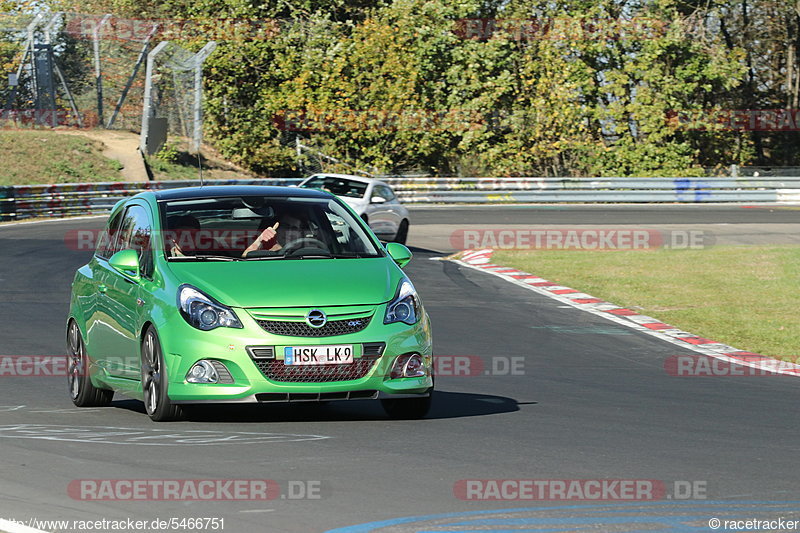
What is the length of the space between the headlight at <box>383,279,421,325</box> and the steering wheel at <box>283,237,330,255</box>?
840 mm

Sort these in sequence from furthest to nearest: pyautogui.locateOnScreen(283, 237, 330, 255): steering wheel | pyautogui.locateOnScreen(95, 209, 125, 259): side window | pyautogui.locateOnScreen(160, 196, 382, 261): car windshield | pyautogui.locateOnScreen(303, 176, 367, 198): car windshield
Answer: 1. pyautogui.locateOnScreen(303, 176, 367, 198): car windshield
2. pyautogui.locateOnScreen(95, 209, 125, 259): side window
3. pyautogui.locateOnScreen(283, 237, 330, 255): steering wheel
4. pyautogui.locateOnScreen(160, 196, 382, 261): car windshield

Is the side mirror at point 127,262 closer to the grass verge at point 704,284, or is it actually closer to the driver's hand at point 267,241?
the driver's hand at point 267,241

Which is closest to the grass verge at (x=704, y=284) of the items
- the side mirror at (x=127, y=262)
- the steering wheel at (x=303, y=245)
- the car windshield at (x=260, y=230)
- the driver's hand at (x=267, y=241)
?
the car windshield at (x=260, y=230)

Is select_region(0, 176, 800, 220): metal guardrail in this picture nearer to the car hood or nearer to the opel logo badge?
the car hood

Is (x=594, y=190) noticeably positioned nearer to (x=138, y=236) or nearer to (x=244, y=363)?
(x=138, y=236)

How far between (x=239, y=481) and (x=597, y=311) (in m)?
12.6

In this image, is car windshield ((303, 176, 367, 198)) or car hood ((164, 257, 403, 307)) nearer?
car hood ((164, 257, 403, 307))

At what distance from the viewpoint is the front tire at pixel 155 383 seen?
8617mm

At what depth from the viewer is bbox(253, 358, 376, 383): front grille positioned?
27.8 feet

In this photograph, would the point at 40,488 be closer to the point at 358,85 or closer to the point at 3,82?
the point at 3,82

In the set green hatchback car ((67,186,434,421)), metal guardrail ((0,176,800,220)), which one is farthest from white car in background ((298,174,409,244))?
metal guardrail ((0,176,800,220))

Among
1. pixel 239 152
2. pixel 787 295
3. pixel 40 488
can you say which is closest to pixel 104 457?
pixel 40 488

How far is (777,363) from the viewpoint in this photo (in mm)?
14133

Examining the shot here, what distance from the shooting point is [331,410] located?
386 inches
